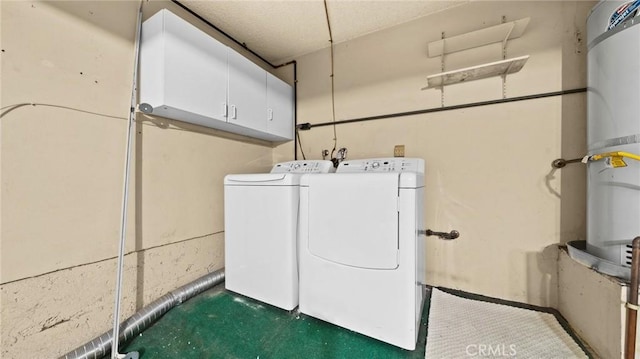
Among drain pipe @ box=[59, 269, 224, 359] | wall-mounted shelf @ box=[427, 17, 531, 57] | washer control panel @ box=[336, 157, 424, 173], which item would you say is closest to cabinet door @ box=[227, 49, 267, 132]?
washer control panel @ box=[336, 157, 424, 173]

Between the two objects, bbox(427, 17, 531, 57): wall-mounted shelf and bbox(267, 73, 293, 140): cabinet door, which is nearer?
bbox(427, 17, 531, 57): wall-mounted shelf

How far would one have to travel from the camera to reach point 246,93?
1.83 meters

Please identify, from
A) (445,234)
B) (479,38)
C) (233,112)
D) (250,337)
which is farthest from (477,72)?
(250,337)

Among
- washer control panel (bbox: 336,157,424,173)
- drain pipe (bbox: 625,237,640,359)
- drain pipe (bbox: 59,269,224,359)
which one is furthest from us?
washer control panel (bbox: 336,157,424,173)

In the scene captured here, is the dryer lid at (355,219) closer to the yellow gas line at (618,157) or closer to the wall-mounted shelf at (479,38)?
the yellow gas line at (618,157)

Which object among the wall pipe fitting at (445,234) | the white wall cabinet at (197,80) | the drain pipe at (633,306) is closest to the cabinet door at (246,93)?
the white wall cabinet at (197,80)

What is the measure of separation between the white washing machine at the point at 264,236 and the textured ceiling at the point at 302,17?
125 cm

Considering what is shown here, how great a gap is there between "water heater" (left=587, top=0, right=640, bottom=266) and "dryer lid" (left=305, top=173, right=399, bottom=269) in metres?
1.06

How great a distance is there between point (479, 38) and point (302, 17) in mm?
1370

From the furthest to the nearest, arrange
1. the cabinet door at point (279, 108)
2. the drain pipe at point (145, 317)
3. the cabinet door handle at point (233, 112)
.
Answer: the cabinet door at point (279, 108) < the cabinet door handle at point (233, 112) < the drain pipe at point (145, 317)

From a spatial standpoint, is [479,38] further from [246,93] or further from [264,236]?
[264,236]

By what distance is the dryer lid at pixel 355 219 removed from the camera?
1.18 metres

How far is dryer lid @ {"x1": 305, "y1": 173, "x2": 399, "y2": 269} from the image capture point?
1.18 m

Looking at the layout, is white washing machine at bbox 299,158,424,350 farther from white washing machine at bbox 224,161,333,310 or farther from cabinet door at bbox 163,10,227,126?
cabinet door at bbox 163,10,227,126
